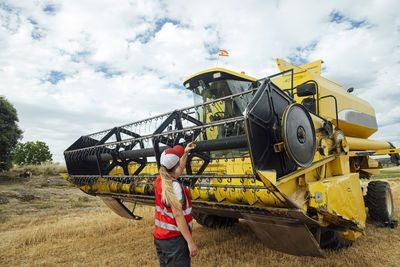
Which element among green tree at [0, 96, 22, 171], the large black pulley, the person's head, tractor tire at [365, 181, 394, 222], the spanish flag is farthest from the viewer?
green tree at [0, 96, 22, 171]

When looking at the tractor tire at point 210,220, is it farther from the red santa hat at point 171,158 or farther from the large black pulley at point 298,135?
the red santa hat at point 171,158

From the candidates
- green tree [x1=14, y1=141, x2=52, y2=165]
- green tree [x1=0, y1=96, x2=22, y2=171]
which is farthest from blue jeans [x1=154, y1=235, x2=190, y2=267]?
green tree [x1=14, y1=141, x2=52, y2=165]

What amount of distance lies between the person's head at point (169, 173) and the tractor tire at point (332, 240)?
2.43 metres

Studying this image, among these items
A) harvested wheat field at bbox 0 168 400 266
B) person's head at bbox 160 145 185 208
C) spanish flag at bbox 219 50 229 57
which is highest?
spanish flag at bbox 219 50 229 57

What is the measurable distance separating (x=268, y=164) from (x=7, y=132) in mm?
18303

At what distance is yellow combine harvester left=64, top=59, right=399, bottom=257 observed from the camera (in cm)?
256

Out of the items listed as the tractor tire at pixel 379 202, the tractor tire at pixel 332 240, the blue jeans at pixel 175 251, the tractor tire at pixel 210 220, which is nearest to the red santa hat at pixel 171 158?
the blue jeans at pixel 175 251

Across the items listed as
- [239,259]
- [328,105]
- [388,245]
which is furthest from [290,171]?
[388,245]

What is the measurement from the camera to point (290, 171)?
286 cm

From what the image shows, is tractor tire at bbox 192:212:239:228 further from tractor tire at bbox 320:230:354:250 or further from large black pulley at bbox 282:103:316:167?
large black pulley at bbox 282:103:316:167

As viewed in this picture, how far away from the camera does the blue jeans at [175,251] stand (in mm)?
2020

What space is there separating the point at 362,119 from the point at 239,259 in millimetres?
3873

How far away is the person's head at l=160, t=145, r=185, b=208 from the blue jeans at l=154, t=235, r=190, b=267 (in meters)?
0.30

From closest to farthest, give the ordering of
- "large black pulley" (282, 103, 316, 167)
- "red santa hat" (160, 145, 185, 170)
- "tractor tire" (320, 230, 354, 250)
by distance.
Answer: "red santa hat" (160, 145, 185, 170) → "large black pulley" (282, 103, 316, 167) → "tractor tire" (320, 230, 354, 250)
